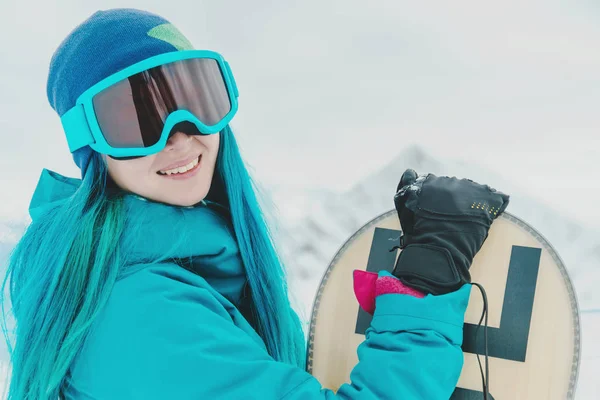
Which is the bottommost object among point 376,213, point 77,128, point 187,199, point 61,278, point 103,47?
point 376,213

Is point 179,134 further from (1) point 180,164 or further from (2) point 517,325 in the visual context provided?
(2) point 517,325

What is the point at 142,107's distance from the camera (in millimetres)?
1100

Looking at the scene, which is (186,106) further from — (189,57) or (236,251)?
(236,251)

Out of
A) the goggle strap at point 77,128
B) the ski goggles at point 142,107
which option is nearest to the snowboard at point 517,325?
the ski goggles at point 142,107

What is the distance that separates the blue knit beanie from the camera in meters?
1.03

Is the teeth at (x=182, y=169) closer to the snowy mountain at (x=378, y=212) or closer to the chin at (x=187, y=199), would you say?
the chin at (x=187, y=199)

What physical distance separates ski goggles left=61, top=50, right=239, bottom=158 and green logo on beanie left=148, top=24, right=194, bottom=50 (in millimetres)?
30

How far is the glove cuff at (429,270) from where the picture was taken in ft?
3.47

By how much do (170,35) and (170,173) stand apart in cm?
27

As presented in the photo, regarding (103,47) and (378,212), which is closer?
(103,47)

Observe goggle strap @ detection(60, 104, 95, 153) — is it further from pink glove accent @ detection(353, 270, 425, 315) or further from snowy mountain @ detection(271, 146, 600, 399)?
snowy mountain @ detection(271, 146, 600, 399)

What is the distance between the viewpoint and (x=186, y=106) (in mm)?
1134

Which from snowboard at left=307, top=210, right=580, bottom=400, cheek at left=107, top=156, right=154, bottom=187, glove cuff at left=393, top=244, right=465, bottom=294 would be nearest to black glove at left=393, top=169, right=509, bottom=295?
glove cuff at left=393, top=244, right=465, bottom=294

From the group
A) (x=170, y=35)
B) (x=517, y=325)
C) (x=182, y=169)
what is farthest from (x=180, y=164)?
(x=517, y=325)
